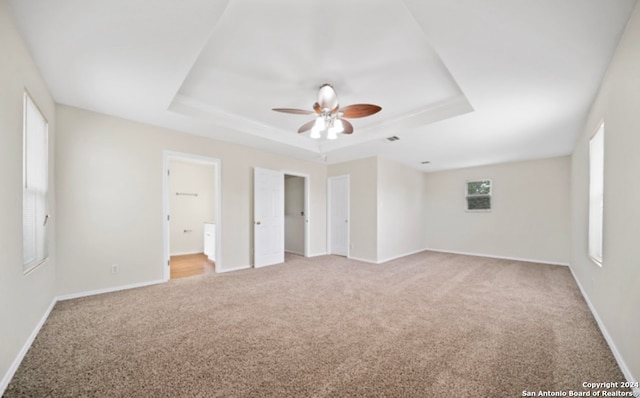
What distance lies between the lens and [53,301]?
298 cm

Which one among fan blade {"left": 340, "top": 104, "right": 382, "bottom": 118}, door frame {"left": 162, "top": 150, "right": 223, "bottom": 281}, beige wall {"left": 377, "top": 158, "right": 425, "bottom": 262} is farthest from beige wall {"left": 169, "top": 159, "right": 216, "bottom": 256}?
fan blade {"left": 340, "top": 104, "right": 382, "bottom": 118}

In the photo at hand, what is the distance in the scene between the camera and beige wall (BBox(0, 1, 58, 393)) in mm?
1672

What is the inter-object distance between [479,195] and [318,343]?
20.6ft

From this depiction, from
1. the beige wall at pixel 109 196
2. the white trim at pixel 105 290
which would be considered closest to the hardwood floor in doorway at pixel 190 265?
the white trim at pixel 105 290

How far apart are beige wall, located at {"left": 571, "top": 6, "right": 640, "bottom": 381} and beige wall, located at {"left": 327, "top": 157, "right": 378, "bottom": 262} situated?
3.50m

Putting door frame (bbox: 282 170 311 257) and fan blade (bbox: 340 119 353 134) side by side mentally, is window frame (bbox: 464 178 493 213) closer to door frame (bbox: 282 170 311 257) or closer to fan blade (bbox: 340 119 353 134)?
door frame (bbox: 282 170 311 257)

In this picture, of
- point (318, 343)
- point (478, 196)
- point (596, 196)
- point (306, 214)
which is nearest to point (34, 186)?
point (318, 343)

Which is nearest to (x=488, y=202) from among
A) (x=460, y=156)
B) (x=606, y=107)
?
(x=460, y=156)

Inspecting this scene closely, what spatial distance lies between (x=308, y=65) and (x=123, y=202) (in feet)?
10.6

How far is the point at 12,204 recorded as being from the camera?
184cm

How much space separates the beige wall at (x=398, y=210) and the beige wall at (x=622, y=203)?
11.5ft

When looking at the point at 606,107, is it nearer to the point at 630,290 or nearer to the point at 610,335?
the point at 630,290

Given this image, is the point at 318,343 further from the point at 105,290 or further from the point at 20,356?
the point at 105,290

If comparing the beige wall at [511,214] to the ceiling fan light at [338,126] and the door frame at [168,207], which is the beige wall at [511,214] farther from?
the door frame at [168,207]
